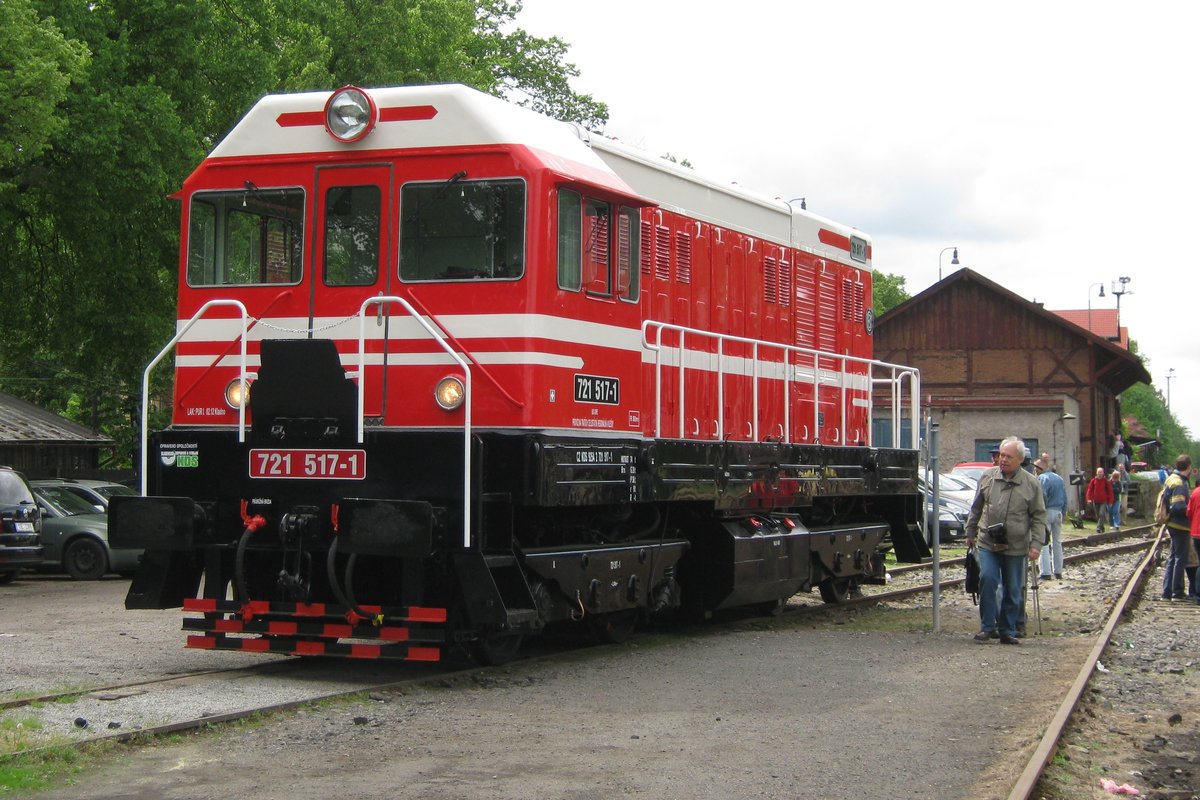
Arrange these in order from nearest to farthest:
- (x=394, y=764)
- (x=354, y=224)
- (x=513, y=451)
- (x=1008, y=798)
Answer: (x=1008, y=798) → (x=394, y=764) → (x=513, y=451) → (x=354, y=224)

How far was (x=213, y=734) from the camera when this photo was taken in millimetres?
7648

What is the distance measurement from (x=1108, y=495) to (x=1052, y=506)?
1689 cm

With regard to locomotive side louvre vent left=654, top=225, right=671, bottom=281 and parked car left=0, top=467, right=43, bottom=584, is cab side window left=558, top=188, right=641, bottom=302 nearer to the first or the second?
locomotive side louvre vent left=654, top=225, right=671, bottom=281

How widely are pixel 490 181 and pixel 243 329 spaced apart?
1.95m

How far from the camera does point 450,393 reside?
971cm

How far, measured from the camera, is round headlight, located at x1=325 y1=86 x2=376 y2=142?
397 inches

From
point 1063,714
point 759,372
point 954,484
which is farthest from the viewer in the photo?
point 954,484

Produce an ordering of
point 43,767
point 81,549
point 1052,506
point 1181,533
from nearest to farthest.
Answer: point 43,767, point 1181,533, point 1052,506, point 81,549

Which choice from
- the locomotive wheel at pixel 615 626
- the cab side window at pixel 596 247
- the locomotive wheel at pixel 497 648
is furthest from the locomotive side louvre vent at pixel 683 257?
the locomotive wheel at pixel 497 648

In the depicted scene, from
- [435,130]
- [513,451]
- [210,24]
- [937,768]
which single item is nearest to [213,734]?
[513,451]

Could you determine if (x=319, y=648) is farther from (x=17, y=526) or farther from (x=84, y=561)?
(x=84, y=561)

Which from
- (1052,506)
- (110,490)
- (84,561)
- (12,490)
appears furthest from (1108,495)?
(12,490)

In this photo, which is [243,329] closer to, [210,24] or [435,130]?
[435,130]

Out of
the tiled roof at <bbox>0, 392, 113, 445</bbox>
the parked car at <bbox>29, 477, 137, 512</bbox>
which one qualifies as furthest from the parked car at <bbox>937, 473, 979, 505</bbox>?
the tiled roof at <bbox>0, 392, 113, 445</bbox>
